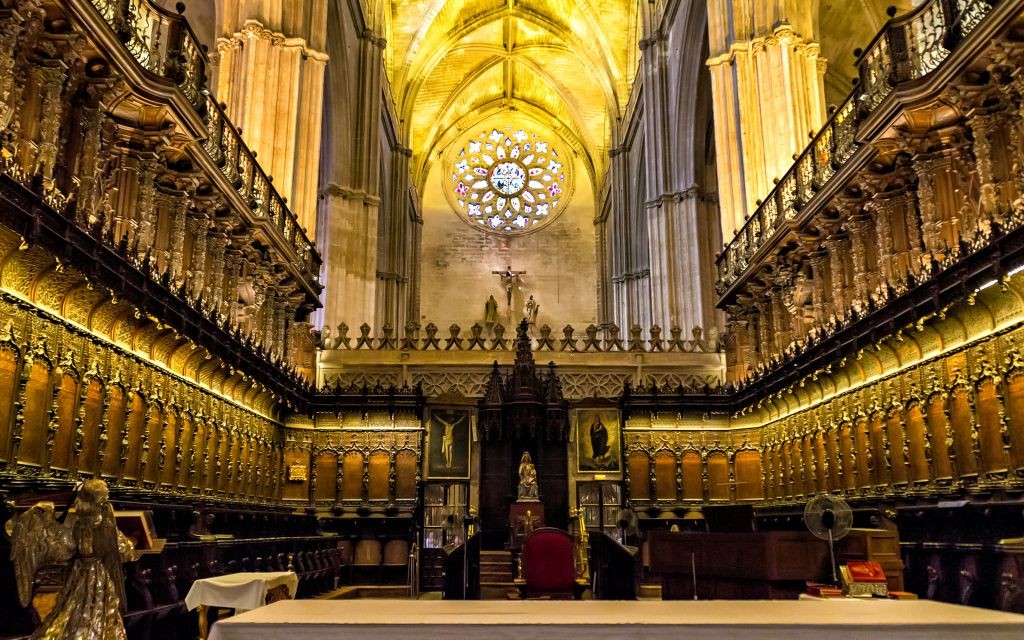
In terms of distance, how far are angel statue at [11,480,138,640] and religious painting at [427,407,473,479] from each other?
1350 centimetres

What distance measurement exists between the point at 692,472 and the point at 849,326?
7.08m

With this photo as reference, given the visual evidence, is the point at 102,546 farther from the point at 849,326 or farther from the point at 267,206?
the point at 267,206

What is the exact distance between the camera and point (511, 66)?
132 feet

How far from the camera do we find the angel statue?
3904mm

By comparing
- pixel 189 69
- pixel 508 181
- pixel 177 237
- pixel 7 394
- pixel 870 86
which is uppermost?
pixel 508 181

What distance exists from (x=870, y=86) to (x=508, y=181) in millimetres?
31573

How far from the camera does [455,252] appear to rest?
4103 centimetres

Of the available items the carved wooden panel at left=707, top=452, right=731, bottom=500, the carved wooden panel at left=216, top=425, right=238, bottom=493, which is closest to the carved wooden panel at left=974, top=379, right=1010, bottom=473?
the carved wooden panel at left=707, top=452, right=731, bottom=500

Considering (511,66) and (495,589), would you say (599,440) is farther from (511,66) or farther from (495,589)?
(511,66)

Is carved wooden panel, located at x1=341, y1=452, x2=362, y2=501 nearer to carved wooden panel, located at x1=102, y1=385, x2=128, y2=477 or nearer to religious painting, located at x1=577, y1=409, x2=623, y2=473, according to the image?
religious painting, located at x1=577, y1=409, x2=623, y2=473

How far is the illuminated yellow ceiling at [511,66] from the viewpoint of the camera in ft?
114

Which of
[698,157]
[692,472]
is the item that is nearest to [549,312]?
[698,157]

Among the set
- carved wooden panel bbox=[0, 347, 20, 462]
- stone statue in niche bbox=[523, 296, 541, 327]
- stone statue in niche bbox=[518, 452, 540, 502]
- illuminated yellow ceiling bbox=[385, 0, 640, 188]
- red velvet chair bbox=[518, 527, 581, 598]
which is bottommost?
red velvet chair bbox=[518, 527, 581, 598]

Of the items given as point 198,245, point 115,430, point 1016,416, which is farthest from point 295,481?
point 1016,416
